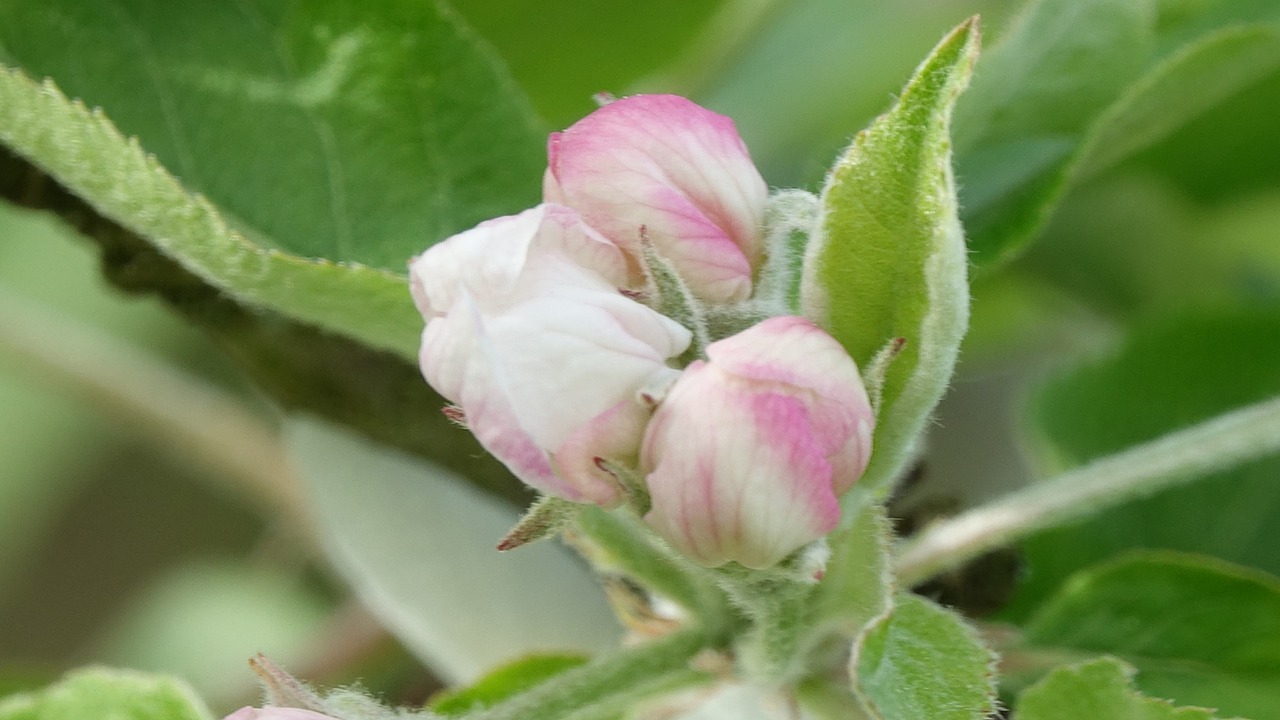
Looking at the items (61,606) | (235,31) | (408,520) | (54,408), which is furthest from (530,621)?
(61,606)

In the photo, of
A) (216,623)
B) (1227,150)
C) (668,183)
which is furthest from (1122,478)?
(216,623)

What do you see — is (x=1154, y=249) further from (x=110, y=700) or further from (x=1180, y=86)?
(x=110, y=700)

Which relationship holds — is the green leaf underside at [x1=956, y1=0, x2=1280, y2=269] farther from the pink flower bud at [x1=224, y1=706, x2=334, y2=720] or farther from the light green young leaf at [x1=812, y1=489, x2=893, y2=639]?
the pink flower bud at [x1=224, y1=706, x2=334, y2=720]

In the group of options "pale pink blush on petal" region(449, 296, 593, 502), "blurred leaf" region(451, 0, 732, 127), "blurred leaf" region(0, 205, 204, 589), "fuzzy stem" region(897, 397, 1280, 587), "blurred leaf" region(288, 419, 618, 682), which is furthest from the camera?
"blurred leaf" region(0, 205, 204, 589)

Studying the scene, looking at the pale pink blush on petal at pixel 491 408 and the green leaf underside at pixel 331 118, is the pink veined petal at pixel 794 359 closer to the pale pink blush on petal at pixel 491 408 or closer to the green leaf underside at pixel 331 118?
the pale pink blush on petal at pixel 491 408

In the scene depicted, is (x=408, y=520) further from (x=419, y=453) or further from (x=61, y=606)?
(x=61, y=606)

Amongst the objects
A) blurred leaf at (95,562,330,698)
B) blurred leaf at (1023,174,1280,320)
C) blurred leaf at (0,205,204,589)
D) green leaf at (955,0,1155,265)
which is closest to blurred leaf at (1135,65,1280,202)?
blurred leaf at (1023,174,1280,320)

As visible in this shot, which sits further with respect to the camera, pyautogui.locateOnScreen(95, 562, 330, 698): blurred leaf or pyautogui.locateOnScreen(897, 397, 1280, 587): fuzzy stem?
pyautogui.locateOnScreen(95, 562, 330, 698): blurred leaf
